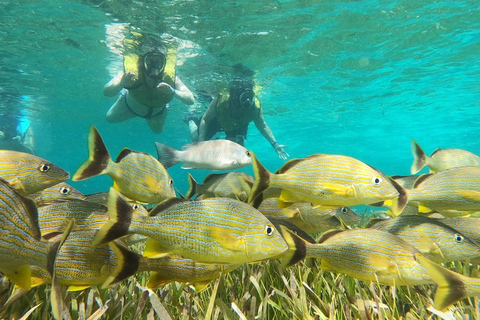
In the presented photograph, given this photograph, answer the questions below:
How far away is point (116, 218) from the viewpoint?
1.56 m

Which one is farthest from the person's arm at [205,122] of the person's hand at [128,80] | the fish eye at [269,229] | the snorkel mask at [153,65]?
the fish eye at [269,229]

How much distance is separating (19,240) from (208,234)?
3.18ft

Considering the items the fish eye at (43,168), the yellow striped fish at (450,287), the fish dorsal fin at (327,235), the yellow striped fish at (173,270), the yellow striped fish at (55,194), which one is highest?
the yellow striped fish at (450,287)

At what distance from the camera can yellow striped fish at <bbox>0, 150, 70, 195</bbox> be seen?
2.17 m

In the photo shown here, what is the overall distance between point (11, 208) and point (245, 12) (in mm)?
13986

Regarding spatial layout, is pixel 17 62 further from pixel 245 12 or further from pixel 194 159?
pixel 194 159

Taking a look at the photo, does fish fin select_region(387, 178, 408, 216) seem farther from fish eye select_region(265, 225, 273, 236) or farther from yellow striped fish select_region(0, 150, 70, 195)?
yellow striped fish select_region(0, 150, 70, 195)

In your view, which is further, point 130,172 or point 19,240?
point 130,172

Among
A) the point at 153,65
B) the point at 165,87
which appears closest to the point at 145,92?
the point at 153,65

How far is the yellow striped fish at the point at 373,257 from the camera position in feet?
6.48

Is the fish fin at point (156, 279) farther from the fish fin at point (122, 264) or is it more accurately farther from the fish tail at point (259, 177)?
the fish tail at point (259, 177)

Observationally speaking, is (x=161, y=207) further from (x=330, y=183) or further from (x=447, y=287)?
(x=447, y=287)

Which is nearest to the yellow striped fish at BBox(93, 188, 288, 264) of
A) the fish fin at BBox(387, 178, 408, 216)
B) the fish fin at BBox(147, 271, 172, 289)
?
the fish fin at BBox(147, 271, 172, 289)

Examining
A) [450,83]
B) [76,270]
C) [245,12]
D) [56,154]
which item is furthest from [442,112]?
[56,154]
